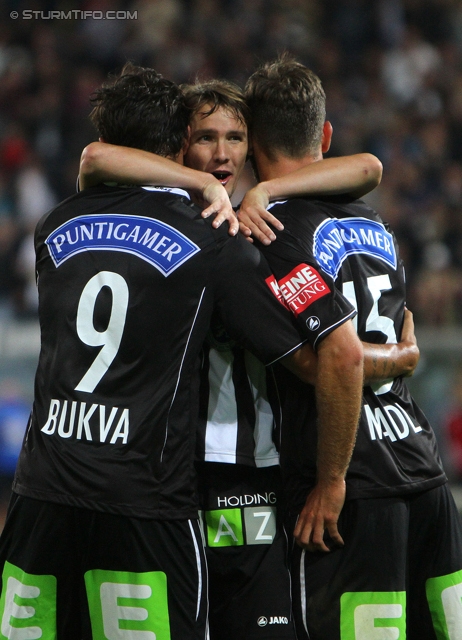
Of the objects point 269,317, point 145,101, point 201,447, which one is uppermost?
point 145,101

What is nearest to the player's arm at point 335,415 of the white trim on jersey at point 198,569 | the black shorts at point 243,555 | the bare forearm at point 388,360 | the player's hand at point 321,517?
the player's hand at point 321,517

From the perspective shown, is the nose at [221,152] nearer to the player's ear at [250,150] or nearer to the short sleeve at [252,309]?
the player's ear at [250,150]

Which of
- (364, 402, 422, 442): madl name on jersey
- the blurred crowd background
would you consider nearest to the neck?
(364, 402, 422, 442): madl name on jersey

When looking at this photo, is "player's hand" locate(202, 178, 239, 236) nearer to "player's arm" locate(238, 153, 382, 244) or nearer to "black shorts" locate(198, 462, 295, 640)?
"player's arm" locate(238, 153, 382, 244)

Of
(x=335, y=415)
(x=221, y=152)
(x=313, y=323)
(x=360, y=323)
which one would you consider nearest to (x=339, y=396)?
(x=335, y=415)

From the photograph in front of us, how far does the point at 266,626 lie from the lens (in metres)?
2.73

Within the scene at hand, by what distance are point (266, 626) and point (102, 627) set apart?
1.72 ft

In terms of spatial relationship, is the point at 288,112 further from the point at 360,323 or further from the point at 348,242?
the point at 360,323

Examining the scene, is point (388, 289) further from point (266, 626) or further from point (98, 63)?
point (98, 63)

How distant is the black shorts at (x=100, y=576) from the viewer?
246 cm

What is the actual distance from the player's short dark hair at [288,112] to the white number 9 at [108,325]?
0.76 m

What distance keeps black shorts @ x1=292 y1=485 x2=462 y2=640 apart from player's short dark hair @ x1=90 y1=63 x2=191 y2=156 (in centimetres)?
125

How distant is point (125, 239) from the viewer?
2584 mm

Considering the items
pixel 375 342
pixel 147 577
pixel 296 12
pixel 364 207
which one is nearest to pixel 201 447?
pixel 147 577
